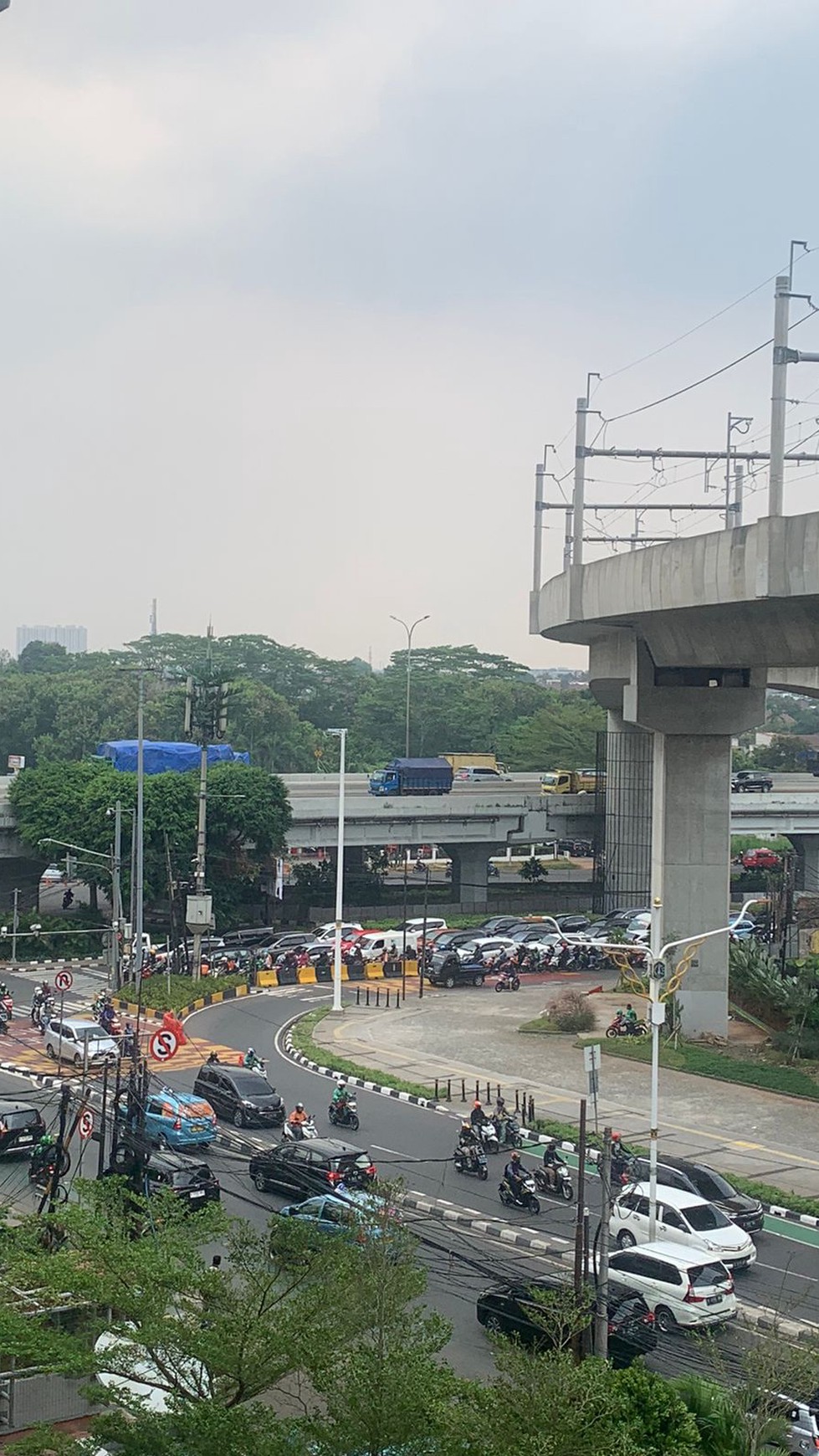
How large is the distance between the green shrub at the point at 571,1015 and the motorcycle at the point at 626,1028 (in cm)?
80

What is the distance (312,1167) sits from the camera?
887 inches

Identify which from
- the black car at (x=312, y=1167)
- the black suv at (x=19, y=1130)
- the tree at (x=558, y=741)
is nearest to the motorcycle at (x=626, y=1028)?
the black car at (x=312, y=1167)

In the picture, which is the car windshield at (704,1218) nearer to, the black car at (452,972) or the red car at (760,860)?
the black car at (452,972)

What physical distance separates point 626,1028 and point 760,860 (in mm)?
39723

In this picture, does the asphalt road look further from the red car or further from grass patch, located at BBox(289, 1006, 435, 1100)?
the red car

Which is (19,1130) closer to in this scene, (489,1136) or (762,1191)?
(489,1136)

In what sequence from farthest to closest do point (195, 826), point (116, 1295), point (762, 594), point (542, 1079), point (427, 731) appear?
point (427, 731)
point (195, 826)
point (542, 1079)
point (762, 594)
point (116, 1295)

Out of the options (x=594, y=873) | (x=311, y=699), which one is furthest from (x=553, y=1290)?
(x=311, y=699)

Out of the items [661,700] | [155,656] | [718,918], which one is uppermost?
[155,656]

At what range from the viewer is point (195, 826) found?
2085 inches

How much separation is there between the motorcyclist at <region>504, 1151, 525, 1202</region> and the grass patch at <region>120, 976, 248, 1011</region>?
17.3 metres

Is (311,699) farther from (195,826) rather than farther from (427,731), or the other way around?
(195,826)

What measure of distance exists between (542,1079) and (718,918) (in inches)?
258

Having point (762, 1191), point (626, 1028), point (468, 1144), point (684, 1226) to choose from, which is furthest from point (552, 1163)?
point (626, 1028)
